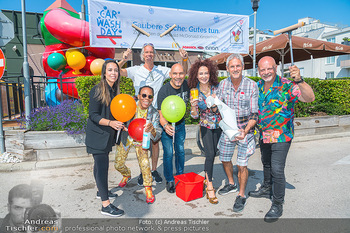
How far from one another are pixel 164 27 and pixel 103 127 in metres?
4.79

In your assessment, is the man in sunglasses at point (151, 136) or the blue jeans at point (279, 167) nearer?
the blue jeans at point (279, 167)

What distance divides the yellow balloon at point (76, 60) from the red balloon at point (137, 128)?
532 cm

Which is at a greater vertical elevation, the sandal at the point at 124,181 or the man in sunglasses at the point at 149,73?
the man in sunglasses at the point at 149,73

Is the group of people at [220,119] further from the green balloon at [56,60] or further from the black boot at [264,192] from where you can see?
the green balloon at [56,60]

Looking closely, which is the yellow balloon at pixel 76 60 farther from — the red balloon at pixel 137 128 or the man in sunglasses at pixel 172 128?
the red balloon at pixel 137 128

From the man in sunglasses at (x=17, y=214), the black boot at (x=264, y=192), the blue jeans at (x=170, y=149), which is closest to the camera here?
the man in sunglasses at (x=17, y=214)

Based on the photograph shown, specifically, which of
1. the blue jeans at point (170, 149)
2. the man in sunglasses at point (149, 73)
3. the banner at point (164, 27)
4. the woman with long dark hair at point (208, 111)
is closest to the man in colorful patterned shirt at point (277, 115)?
the woman with long dark hair at point (208, 111)

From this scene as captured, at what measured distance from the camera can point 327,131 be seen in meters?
7.37

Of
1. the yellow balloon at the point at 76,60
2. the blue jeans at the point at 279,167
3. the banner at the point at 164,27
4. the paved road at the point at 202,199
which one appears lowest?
the paved road at the point at 202,199

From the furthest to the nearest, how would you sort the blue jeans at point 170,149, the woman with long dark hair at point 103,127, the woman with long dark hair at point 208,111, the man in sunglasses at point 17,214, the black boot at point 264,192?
the blue jeans at point 170,149 → the black boot at point 264,192 → the woman with long dark hair at point 208,111 → the woman with long dark hair at point 103,127 → the man in sunglasses at point 17,214

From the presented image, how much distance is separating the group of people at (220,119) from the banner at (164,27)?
3.54 meters

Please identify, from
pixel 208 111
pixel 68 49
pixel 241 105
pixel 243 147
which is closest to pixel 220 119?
pixel 208 111

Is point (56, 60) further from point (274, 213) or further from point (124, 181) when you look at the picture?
point (274, 213)

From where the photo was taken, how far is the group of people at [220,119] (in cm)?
274
